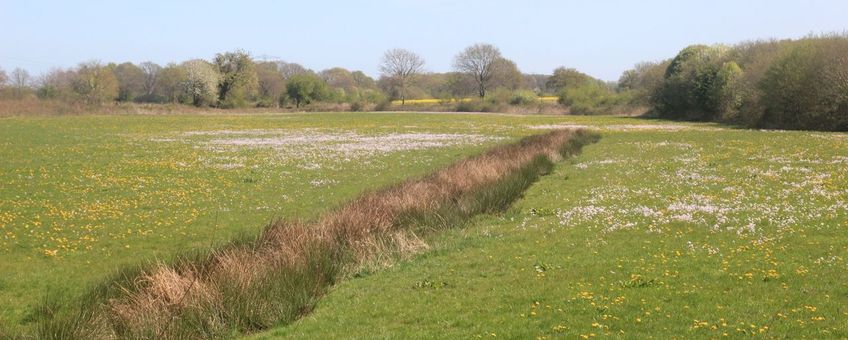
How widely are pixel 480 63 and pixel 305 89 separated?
45485mm

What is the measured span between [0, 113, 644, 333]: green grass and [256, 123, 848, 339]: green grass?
5557 mm

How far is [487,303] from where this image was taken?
10.1 m

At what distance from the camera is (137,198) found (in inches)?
834

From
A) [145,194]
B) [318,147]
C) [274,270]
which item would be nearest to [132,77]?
[318,147]

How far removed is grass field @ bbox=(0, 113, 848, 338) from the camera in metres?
9.20

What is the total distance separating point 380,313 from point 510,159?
20.8 metres

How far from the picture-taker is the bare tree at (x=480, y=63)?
6235 inches

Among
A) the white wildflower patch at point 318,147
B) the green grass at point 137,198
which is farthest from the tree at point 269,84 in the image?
the green grass at point 137,198

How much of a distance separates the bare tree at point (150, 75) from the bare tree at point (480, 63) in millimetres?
80005

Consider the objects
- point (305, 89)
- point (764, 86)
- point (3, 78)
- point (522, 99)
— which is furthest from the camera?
point (305, 89)

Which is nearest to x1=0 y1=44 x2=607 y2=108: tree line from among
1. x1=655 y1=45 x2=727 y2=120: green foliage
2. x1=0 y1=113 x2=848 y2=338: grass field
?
x1=655 y1=45 x2=727 y2=120: green foliage

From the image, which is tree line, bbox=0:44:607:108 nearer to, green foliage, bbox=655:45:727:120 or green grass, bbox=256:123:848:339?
green foliage, bbox=655:45:727:120

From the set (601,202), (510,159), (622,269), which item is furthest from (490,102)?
(622,269)

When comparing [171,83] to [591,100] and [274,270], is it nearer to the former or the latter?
[591,100]
